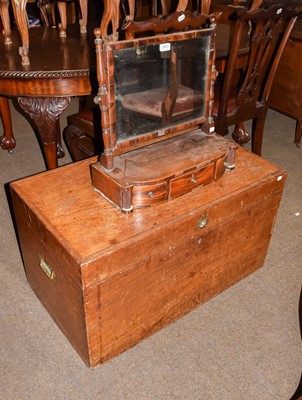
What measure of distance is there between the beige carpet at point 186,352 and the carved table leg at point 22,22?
0.84 m

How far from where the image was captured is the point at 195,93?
4.85 feet

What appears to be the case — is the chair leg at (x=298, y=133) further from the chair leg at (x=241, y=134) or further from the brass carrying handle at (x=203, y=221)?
the brass carrying handle at (x=203, y=221)

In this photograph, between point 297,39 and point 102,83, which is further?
point 297,39

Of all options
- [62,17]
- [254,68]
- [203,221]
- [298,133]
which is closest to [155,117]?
[203,221]

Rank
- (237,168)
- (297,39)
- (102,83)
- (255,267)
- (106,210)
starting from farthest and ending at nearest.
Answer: (297,39) < (255,267) < (237,168) < (106,210) < (102,83)

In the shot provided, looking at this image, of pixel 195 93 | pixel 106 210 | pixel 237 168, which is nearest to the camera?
pixel 106 210

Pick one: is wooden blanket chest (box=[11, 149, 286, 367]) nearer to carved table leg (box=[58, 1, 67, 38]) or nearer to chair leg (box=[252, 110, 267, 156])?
chair leg (box=[252, 110, 267, 156])

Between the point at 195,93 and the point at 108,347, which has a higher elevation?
the point at 195,93

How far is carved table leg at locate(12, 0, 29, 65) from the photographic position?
170 cm

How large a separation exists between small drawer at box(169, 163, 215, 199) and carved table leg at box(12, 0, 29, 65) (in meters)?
0.86

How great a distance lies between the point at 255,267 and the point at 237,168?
0.47 m

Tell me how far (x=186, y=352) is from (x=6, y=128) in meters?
1.75

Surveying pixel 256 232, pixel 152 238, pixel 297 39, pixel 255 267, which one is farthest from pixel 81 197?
pixel 297 39

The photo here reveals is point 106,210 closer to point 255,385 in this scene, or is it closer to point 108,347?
point 108,347
